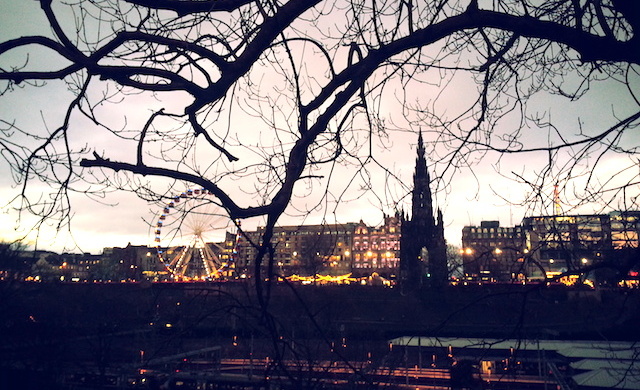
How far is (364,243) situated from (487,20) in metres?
82.8

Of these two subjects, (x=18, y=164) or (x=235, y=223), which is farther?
(x=18, y=164)

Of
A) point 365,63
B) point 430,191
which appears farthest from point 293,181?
point 430,191

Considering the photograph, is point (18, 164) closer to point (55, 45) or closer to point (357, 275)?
point (55, 45)

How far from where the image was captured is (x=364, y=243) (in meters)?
83.6

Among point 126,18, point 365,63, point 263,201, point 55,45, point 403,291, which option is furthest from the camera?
point 403,291

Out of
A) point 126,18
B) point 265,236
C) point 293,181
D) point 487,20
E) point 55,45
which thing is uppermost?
point 126,18

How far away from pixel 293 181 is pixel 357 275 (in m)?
79.0

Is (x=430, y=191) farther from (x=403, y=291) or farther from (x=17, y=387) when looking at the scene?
(x=403, y=291)

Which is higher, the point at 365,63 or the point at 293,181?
the point at 365,63

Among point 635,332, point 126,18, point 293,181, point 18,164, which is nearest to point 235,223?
point 293,181

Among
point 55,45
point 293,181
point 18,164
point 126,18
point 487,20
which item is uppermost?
point 126,18

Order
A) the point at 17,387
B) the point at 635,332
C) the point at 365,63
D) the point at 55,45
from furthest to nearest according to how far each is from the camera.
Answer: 1. the point at 635,332
2. the point at 17,387
3. the point at 365,63
4. the point at 55,45

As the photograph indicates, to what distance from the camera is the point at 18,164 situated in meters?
2.07

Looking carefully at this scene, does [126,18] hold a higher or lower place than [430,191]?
higher
